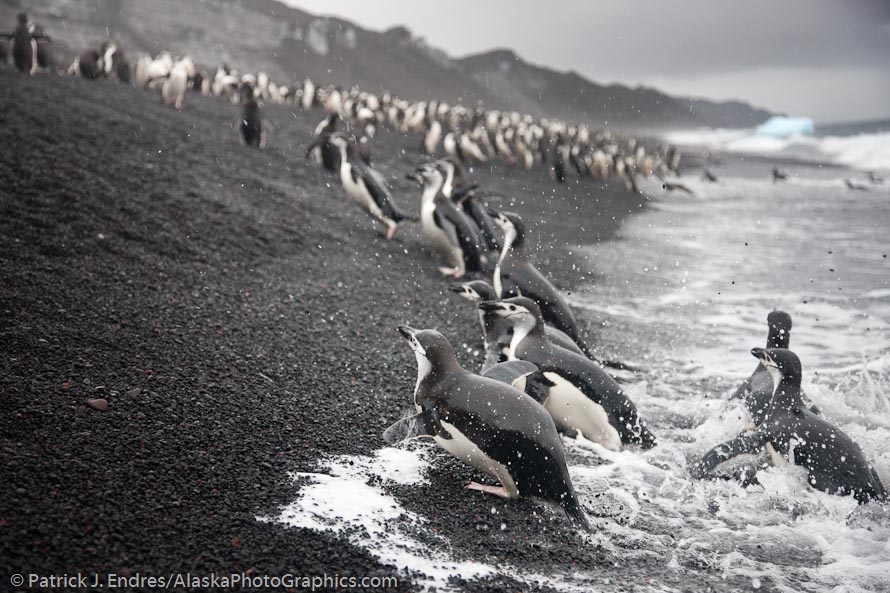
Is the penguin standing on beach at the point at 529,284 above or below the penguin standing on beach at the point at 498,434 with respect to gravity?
above

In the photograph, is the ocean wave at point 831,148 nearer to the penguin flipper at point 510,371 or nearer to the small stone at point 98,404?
the penguin flipper at point 510,371

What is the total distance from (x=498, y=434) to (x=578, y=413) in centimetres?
130

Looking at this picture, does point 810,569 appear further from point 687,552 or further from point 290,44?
point 290,44

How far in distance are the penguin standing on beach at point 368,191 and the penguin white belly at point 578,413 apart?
5.21m

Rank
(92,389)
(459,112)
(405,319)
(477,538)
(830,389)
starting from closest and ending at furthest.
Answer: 1. (477,538)
2. (92,389)
3. (830,389)
4. (405,319)
5. (459,112)

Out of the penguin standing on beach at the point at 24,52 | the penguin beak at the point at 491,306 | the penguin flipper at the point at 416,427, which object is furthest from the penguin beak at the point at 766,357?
the penguin standing on beach at the point at 24,52

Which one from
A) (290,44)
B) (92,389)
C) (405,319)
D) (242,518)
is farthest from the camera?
(290,44)

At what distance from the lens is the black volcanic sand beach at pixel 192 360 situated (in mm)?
2891

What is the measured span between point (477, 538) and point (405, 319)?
3441 mm

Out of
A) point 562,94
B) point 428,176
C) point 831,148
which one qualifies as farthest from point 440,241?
point 562,94

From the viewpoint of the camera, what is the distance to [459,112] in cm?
3212

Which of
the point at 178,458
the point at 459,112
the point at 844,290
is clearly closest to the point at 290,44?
the point at 459,112

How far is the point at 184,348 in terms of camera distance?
15.2 ft

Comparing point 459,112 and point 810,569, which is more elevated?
point 459,112
